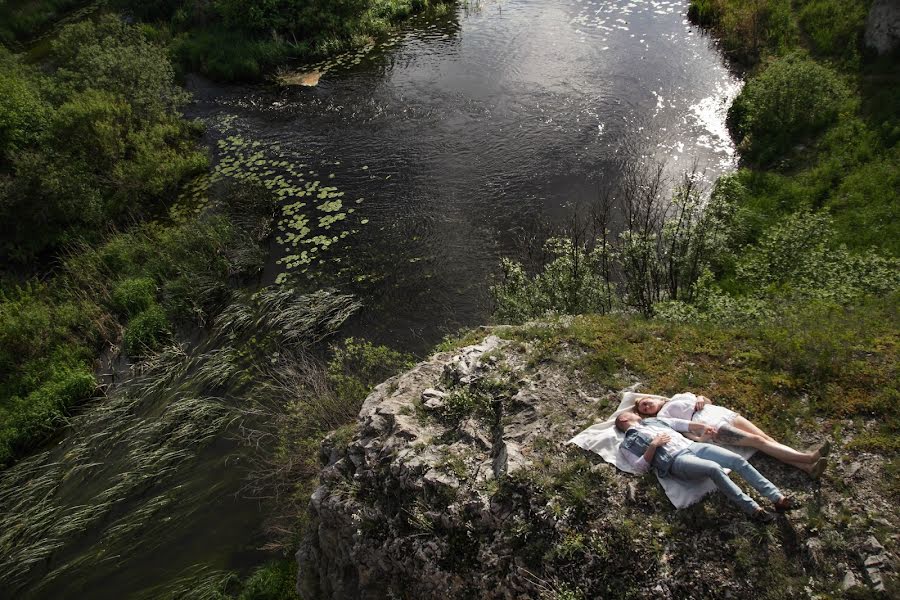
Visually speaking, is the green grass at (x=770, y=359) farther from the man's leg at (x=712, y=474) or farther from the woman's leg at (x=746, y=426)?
the man's leg at (x=712, y=474)

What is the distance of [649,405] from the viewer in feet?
27.2

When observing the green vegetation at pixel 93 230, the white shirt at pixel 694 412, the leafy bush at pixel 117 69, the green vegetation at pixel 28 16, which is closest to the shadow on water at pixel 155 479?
the green vegetation at pixel 93 230

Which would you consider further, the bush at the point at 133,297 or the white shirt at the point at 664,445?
the bush at the point at 133,297

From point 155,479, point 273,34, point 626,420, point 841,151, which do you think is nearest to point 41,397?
point 155,479

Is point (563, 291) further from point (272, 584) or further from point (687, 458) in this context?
point (272, 584)

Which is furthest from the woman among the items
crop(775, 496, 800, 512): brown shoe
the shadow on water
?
the shadow on water

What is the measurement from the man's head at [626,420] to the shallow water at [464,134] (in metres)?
7.44

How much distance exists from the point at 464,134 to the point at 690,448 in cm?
1815

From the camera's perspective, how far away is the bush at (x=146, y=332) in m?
16.1

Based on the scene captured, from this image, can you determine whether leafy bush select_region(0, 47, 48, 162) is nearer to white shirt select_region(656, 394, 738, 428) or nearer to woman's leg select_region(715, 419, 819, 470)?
white shirt select_region(656, 394, 738, 428)

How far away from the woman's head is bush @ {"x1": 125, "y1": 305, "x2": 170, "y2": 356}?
1427 cm

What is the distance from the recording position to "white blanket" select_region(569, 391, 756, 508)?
730cm

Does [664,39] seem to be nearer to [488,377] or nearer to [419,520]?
[488,377]

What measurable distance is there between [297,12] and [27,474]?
2751cm
